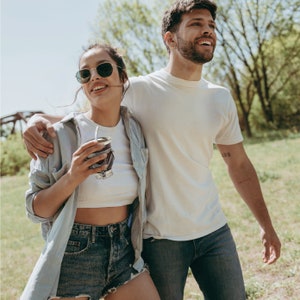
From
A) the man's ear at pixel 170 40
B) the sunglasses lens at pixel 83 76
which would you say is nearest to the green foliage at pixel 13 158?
the man's ear at pixel 170 40

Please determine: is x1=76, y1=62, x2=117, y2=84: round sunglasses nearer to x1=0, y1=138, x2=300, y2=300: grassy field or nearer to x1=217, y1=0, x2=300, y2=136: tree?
x1=0, y1=138, x2=300, y2=300: grassy field

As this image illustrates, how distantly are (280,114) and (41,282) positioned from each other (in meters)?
29.3

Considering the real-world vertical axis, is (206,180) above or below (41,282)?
above

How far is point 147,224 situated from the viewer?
2807 millimetres

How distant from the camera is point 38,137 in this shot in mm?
2410

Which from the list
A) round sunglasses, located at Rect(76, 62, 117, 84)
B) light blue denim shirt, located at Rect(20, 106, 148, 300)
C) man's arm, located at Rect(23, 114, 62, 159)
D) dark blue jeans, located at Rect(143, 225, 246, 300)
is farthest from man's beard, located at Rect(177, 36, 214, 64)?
dark blue jeans, located at Rect(143, 225, 246, 300)

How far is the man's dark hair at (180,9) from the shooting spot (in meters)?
3.05

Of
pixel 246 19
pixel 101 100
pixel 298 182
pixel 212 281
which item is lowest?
pixel 298 182

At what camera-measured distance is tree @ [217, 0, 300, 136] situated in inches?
1044

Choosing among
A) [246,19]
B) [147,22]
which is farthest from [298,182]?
[147,22]

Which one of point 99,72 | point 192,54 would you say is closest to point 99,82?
point 99,72

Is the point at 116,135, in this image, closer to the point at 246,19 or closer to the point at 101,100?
the point at 101,100

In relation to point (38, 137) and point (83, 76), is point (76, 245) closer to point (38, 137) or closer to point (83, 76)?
point (38, 137)

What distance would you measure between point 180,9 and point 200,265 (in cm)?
193
